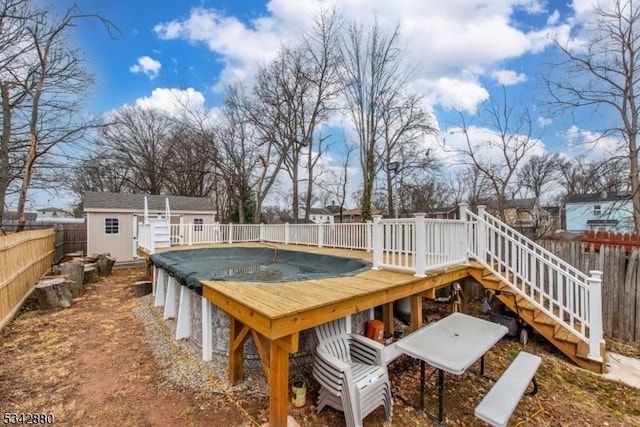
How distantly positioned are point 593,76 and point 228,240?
1162 centimetres

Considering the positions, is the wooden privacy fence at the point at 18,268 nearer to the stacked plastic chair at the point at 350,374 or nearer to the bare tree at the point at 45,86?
the bare tree at the point at 45,86

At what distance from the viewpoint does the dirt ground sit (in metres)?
2.75

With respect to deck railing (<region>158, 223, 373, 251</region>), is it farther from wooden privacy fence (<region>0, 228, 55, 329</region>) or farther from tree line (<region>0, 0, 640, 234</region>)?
wooden privacy fence (<region>0, 228, 55, 329</region>)

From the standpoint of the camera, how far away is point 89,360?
3.90 metres

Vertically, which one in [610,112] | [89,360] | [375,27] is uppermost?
[375,27]

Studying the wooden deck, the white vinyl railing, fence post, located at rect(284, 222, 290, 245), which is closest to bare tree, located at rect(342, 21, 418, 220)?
fence post, located at rect(284, 222, 290, 245)

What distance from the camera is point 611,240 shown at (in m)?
5.07

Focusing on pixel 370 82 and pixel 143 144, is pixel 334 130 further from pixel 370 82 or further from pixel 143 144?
pixel 143 144

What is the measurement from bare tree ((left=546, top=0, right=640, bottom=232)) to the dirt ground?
4749mm

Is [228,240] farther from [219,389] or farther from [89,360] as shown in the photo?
[219,389]

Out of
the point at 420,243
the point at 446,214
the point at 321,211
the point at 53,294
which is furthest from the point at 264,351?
the point at 321,211

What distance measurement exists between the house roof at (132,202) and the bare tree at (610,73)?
15.2 metres

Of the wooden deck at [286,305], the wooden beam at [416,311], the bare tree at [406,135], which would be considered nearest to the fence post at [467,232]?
the wooden deck at [286,305]

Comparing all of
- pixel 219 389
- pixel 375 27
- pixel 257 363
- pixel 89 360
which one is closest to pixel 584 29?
pixel 375 27
